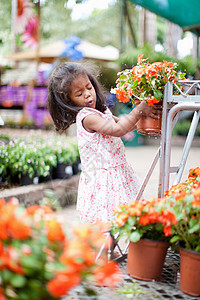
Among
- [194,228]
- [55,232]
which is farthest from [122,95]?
[55,232]

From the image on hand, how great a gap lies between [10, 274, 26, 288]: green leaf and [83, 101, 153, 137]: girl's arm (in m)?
1.24

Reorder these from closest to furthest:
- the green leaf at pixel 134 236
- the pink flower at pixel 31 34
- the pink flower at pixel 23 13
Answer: the green leaf at pixel 134 236 < the pink flower at pixel 23 13 < the pink flower at pixel 31 34

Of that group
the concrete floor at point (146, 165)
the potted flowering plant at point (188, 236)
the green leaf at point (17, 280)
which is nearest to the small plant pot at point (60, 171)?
the concrete floor at point (146, 165)

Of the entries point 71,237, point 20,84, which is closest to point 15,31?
point 20,84

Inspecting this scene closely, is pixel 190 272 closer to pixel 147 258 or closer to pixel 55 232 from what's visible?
pixel 147 258

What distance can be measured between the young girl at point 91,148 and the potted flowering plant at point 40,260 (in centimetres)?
117

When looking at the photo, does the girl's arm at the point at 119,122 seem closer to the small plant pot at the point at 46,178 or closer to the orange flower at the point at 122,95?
the orange flower at the point at 122,95

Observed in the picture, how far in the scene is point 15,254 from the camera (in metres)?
0.92

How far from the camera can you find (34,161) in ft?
12.5

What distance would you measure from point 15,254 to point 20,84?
8.30 meters

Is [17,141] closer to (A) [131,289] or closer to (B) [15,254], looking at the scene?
(A) [131,289]

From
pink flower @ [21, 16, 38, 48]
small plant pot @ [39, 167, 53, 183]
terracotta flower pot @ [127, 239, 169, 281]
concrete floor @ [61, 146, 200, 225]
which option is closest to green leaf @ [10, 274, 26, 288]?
terracotta flower pot @ [127, 239, 169, 281]

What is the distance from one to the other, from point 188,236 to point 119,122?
77 cm

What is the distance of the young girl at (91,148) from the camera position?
2.20m
